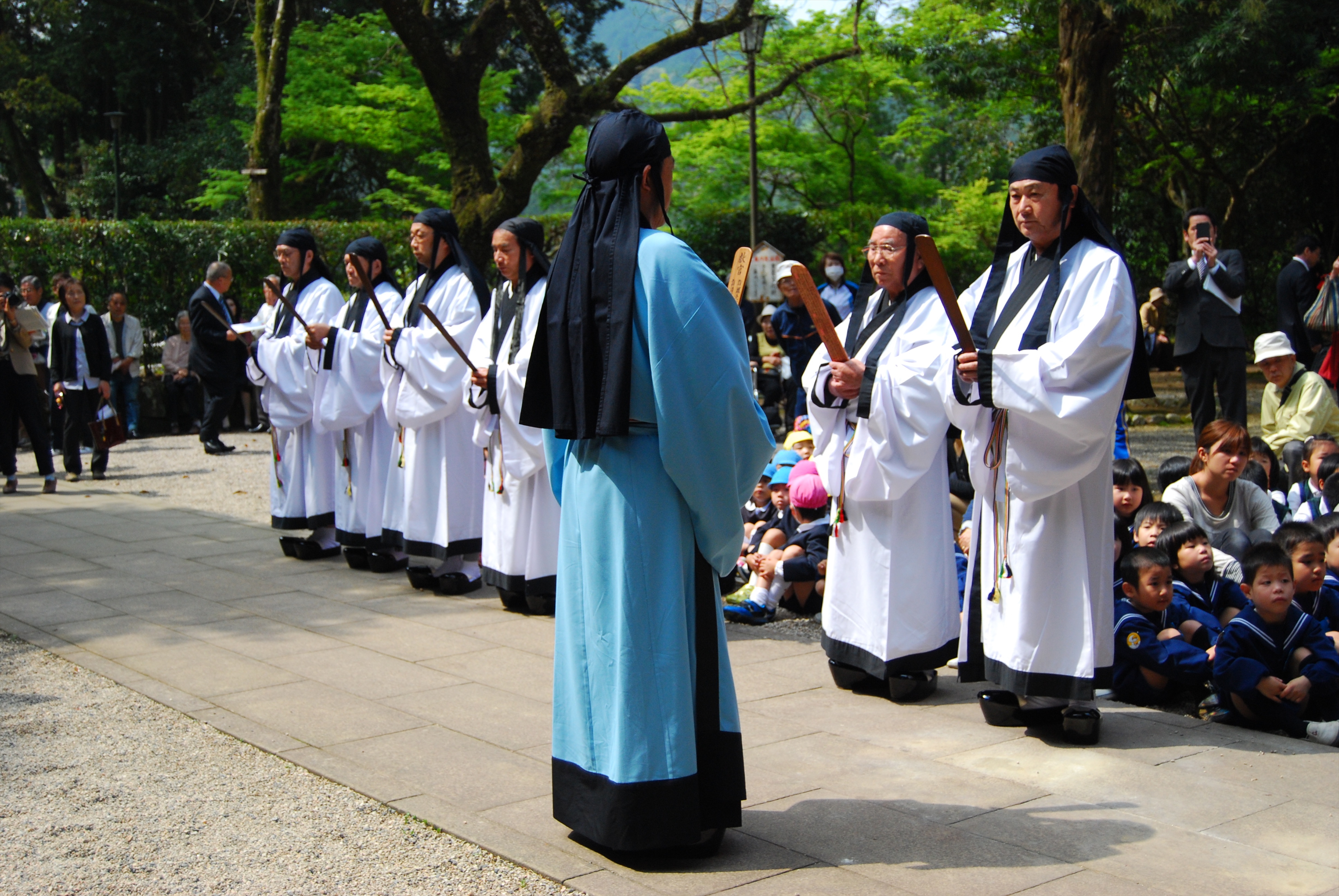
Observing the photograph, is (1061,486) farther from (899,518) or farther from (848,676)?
(848,676)

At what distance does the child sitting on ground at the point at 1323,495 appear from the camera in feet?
19.7

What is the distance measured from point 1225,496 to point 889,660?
209 cm

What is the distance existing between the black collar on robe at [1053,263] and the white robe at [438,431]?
3.48 meters

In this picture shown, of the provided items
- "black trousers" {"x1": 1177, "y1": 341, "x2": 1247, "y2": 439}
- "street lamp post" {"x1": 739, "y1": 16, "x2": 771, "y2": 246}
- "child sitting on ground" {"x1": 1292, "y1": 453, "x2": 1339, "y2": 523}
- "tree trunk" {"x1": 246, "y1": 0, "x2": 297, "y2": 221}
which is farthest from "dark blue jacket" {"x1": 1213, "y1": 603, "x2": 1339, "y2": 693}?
"tree trunk" {"x1": 246, "y1": 0, "x2": 297, "y2": 221}

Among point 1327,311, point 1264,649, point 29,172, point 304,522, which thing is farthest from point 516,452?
point 29,172

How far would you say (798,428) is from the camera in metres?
9.02

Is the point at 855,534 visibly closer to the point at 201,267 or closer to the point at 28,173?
the point at 201,267

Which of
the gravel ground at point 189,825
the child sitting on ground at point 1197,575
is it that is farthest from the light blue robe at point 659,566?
the child sitting on ground at point 1197,575

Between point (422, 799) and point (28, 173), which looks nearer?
point (422, 799)

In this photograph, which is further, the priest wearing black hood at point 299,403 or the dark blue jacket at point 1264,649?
the priest wearing black hood at point 299,403

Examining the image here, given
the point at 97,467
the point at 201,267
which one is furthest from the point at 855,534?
the point at 201,267

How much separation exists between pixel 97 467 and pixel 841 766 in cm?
1050

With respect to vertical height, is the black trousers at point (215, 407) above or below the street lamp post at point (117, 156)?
below

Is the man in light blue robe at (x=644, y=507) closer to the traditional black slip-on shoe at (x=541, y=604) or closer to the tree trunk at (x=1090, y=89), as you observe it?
the traditional black slip-on shoe at (x=541, y=604)
